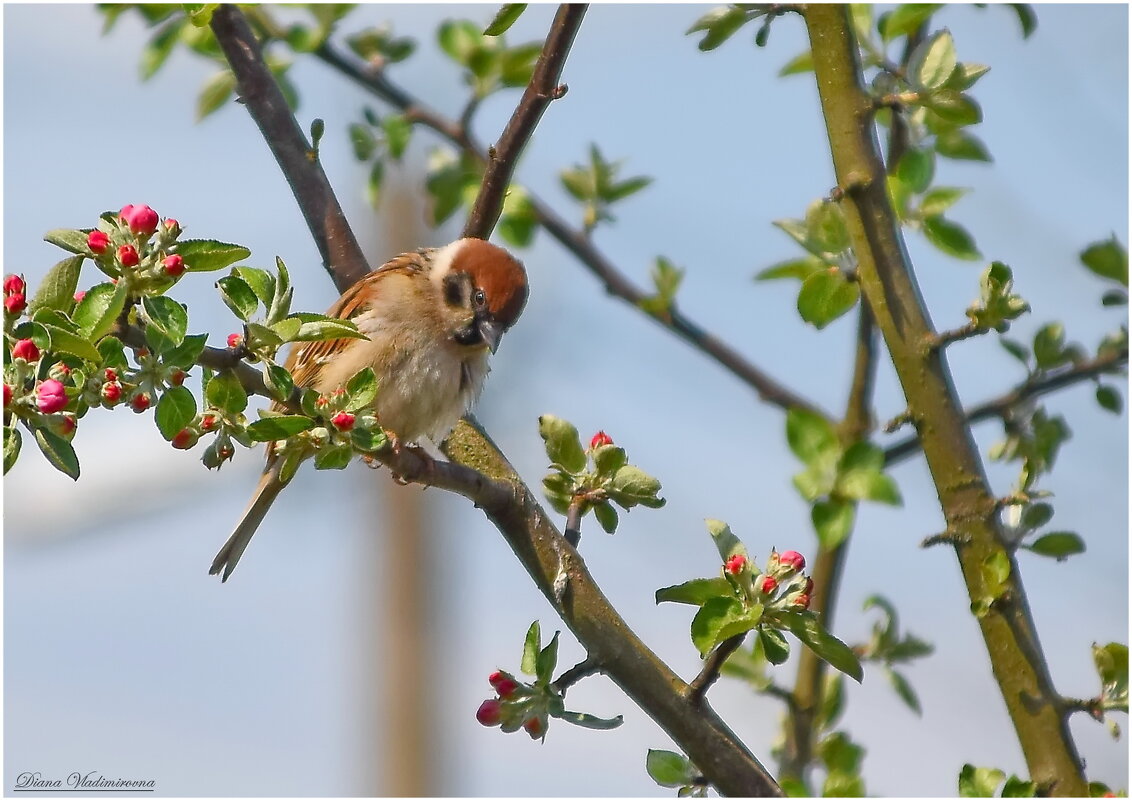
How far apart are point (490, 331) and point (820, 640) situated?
213 cm

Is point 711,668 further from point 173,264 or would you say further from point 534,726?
point 173,264

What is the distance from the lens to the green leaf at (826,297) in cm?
256

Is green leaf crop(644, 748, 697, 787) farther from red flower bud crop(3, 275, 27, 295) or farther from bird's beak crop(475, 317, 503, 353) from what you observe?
bird's beak crop(475, 317, 503, 353)

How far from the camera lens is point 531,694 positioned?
7.00 feet

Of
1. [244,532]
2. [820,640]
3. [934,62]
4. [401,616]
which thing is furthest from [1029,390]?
[401,616]

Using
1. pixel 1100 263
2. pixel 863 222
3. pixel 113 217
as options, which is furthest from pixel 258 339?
pixel 1100 263

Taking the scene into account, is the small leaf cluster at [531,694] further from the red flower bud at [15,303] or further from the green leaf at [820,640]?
the red flower bud at [15,303]

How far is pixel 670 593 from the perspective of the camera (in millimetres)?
2033

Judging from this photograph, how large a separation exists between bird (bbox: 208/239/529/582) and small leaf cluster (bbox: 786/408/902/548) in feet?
4.23

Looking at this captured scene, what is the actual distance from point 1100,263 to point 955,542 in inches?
26.0

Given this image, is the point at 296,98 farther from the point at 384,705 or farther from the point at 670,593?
the point at 384,705

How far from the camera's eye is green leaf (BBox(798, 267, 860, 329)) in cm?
256

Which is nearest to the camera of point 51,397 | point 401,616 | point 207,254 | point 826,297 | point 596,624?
point 51,397

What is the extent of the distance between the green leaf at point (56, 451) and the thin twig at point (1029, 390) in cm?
165
